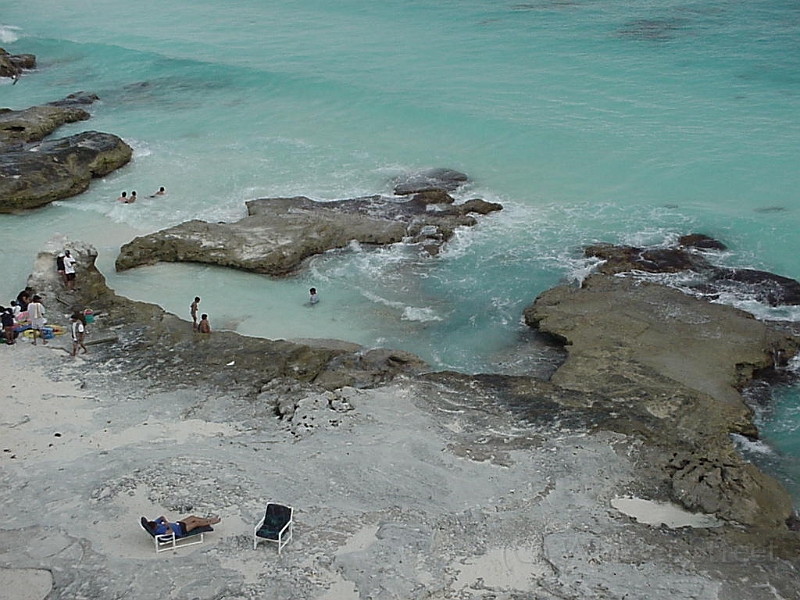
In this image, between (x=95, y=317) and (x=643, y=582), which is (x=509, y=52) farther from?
(x=643, y=582)

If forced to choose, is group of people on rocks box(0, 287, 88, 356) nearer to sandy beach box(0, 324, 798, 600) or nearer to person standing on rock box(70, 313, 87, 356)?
person standing on rock box(70, 313, 87, 356)

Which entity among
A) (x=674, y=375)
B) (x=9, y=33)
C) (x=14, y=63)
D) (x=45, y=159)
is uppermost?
(x=9, y=33)

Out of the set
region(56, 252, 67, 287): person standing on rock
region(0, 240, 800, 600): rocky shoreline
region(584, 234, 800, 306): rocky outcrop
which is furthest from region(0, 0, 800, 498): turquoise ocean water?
region(0, 240, 800, 600): rocky shoreline

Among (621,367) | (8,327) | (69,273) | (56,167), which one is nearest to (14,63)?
(56,167)

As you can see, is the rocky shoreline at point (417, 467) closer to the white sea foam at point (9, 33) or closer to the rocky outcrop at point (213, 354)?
the rocky outcrop at point (213, 354)

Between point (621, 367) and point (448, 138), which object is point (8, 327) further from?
point (448, 138)

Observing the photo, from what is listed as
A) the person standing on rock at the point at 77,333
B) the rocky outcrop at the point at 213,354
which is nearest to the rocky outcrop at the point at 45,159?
the rocky outcrop at the point at 213,354
